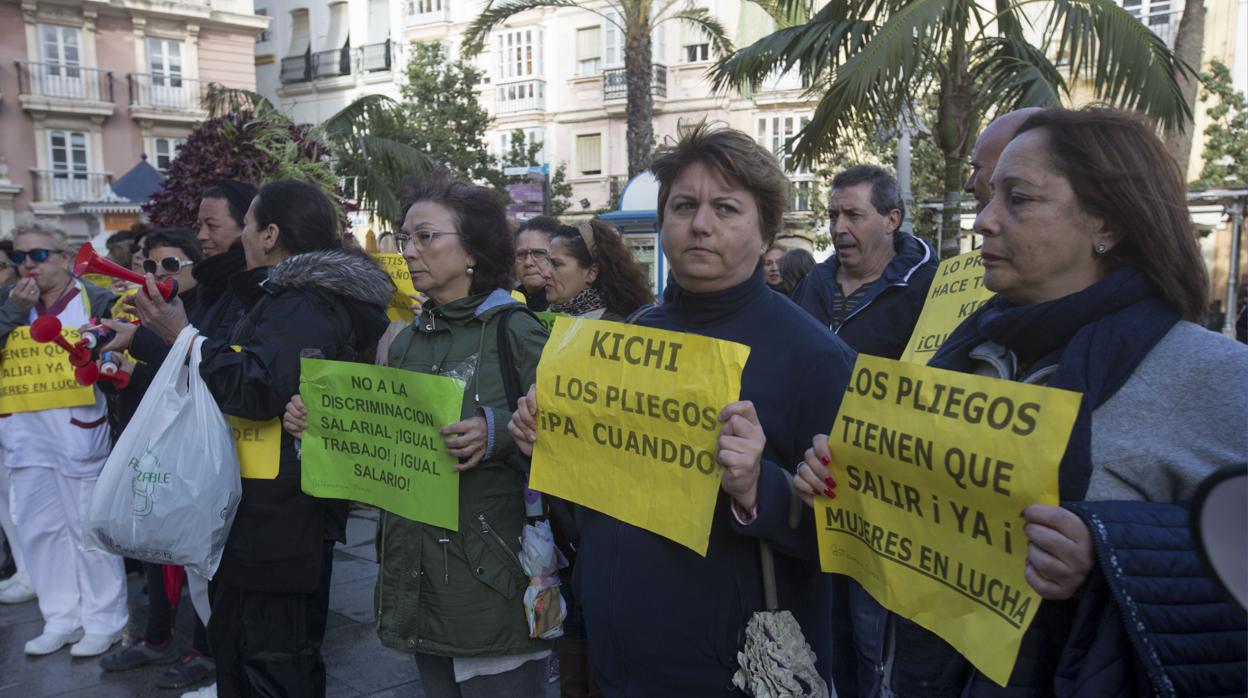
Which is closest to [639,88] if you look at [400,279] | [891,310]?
[400,279]

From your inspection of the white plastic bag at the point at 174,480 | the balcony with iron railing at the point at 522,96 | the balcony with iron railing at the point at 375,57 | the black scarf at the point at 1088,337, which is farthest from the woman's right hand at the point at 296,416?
the balcony with iron railing at the point at 375,57

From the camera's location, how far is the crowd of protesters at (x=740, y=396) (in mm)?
1493

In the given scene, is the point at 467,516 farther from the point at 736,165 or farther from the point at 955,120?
the point at 955,120

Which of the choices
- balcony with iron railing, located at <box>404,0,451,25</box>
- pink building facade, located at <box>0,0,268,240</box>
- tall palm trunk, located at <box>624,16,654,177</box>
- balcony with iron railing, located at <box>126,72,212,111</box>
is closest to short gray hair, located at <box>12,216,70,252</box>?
tall palm trunk, located at <box>624,16,654,177</box>

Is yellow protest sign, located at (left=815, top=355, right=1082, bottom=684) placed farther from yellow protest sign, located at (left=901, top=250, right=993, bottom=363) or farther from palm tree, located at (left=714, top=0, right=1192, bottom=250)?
palm tree, located at (left=714, top=0, right=1192, bottom=250)

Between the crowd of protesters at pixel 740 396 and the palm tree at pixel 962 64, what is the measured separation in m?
2.39

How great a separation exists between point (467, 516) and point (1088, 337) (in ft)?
6.05

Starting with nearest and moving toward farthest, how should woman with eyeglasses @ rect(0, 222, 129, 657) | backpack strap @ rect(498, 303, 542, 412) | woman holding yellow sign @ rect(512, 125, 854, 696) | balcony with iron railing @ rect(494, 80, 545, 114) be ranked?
1. woman holding yellow sign @ rect(512, 125, 854, 696)
2. backpack strap @ rect(498, 303, 542, 412)
3. woman with eyeglasses @ rect(0, 222, 129, 657)
4. balcony with iron railing @ rect(494, 80, 545, 114)

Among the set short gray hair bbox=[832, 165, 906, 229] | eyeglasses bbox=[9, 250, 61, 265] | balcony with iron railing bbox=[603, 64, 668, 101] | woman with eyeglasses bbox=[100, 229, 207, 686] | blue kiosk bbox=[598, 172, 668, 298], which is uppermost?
balcony with iron railing bbox=[603, 64, 668, 101]

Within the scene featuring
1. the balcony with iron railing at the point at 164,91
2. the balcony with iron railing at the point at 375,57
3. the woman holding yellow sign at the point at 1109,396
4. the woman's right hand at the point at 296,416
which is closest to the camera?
the woman holding yellow sign at the point at 1109,396

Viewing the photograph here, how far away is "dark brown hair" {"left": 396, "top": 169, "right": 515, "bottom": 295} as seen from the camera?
3094mm

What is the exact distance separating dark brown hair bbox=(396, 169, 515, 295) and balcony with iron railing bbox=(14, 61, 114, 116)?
112 feet

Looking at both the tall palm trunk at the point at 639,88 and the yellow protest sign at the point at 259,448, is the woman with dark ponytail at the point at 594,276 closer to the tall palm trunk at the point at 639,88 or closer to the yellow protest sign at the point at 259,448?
the yellow protest sign at the point at 259,448

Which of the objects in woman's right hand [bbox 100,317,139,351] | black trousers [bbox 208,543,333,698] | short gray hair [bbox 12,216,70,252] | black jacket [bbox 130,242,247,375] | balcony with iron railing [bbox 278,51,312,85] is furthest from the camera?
balcony with iron railing [bbox 278,51,312,85]
